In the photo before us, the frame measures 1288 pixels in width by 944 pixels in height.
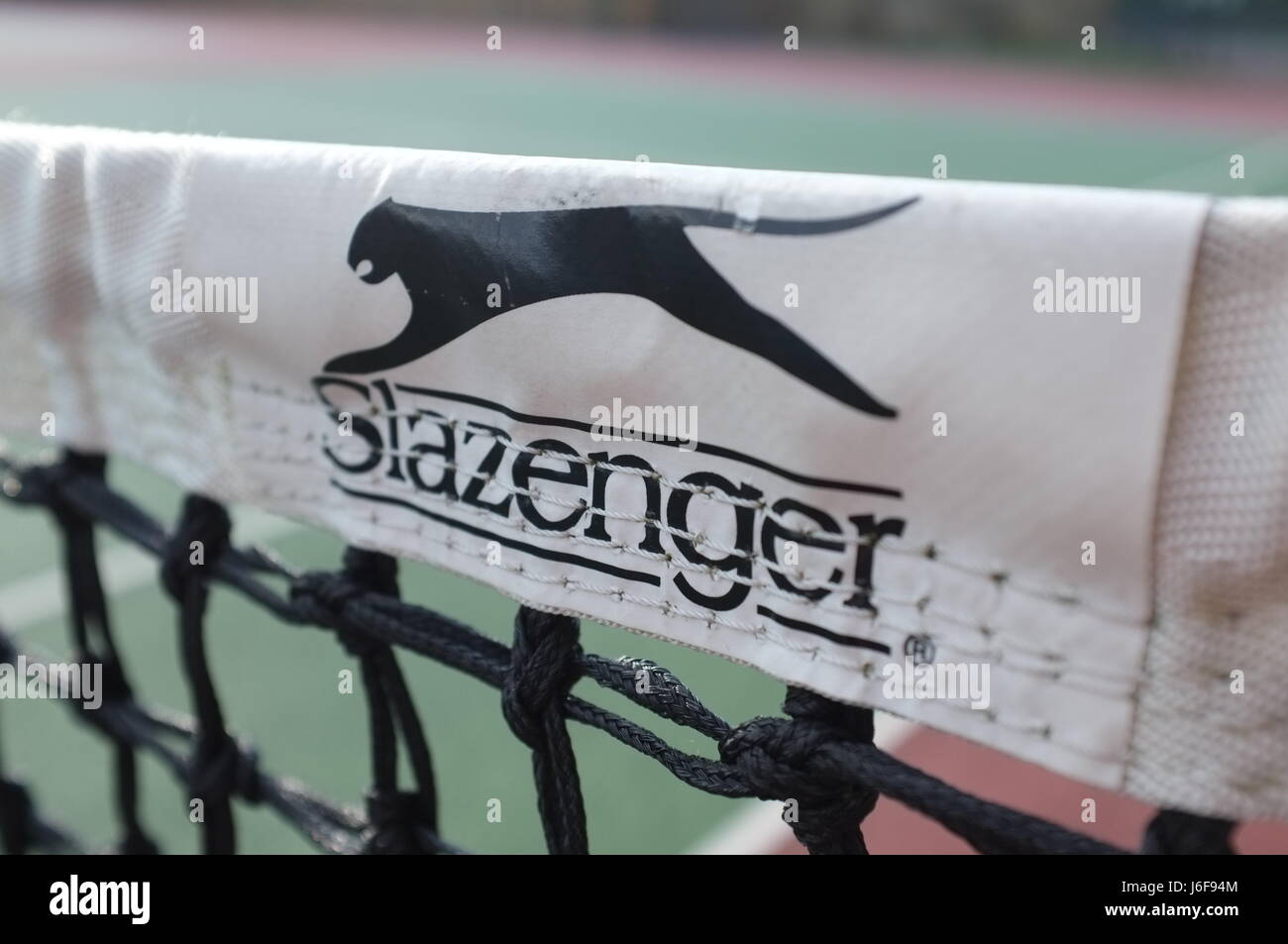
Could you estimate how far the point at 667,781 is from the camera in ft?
6.32

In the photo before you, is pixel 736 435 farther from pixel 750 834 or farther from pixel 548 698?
pixel 750 834

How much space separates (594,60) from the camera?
11.3 meters

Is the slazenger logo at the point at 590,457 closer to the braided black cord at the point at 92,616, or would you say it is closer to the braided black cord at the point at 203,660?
the braided black cord at the point at 203,660

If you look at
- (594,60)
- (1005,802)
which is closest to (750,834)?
(1005,802)

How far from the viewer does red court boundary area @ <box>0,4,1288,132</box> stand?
9.31m

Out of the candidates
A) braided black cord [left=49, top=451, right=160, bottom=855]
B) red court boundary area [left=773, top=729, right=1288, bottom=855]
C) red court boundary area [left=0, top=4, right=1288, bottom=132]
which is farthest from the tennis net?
red court boundary area [left=0, top=4, right=1288, bottom=132]

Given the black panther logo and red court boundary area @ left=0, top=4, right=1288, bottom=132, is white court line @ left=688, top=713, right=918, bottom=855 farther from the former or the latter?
red court boundary area @ left=0, top=4, right=1288, bottom=132

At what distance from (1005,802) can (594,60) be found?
34.3 feet

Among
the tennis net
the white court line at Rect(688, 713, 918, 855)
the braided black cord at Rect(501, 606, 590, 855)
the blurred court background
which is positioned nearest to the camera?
the tennis net

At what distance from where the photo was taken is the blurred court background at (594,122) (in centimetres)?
182

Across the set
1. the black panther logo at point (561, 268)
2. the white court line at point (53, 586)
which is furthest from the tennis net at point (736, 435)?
the white court line at point (53, 586)

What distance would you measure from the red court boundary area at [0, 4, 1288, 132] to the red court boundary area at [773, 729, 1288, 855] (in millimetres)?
7727
